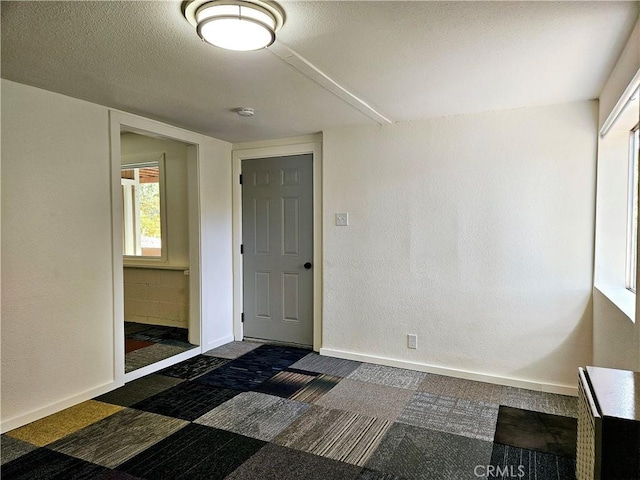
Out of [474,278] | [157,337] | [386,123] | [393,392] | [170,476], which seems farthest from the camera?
[157,337]

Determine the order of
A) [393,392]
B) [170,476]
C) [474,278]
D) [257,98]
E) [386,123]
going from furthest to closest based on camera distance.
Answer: [386,123] < [474,278] < [393,392] < [257,98] < [170,476]

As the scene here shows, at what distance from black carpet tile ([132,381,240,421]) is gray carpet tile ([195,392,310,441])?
9cm

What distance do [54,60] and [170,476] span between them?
2.38 meters

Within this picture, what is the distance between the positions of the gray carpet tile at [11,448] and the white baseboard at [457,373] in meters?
2.50

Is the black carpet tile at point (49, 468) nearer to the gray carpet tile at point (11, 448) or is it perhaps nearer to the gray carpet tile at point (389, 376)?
the gray carpet tile at point (11, 448)

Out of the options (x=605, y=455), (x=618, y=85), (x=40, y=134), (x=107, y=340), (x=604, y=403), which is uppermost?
(x=618, y=85)

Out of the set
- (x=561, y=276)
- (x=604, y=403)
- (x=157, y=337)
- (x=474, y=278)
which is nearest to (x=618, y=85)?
(x=561, y=276)

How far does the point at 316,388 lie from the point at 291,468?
1111 mm

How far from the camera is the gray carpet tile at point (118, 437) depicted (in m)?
2.35

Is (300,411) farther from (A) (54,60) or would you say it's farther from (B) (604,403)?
(A) (54,60)

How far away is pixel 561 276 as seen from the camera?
3.18 meters

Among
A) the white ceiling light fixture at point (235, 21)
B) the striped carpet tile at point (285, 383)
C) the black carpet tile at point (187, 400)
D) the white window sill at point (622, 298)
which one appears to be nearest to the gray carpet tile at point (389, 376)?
the striped carpet tile at point (285, 383)

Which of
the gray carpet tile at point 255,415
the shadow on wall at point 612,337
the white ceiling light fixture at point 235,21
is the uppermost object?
the white ceiling light fixture at point 235,21

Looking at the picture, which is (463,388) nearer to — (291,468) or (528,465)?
(528,465)
